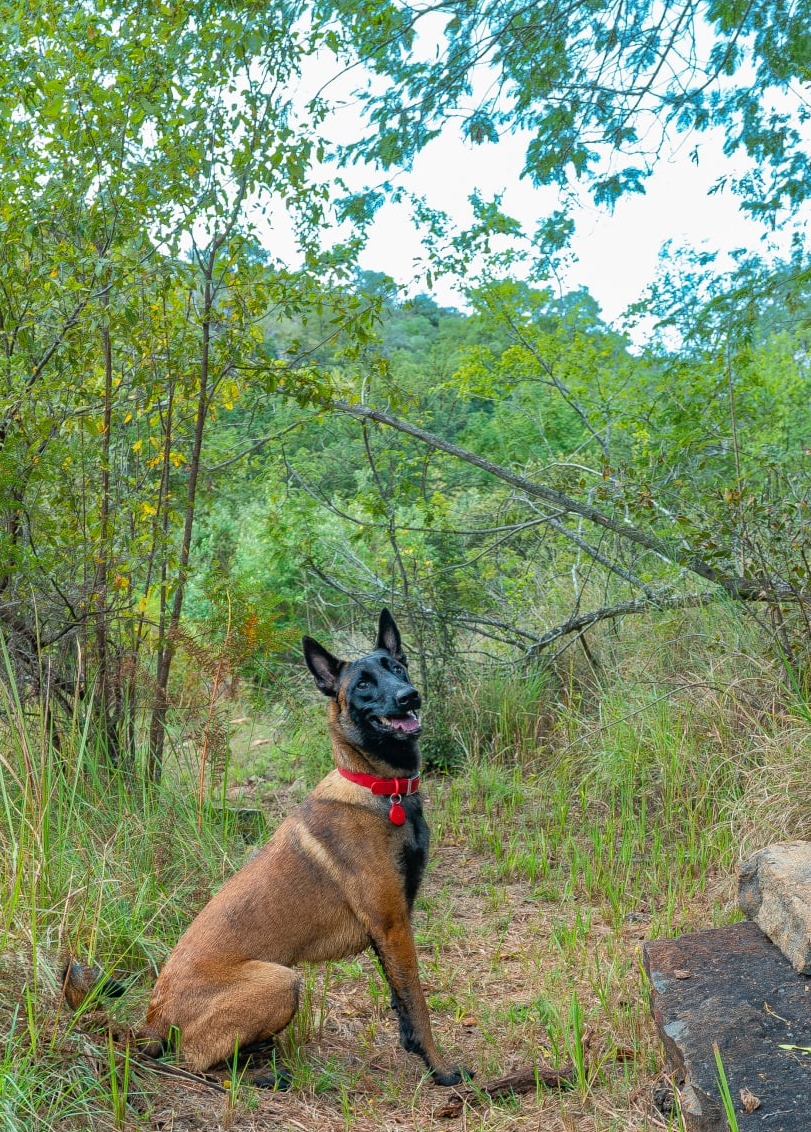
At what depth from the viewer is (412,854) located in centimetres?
358

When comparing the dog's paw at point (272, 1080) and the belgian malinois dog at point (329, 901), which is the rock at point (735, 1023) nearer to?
the belgian malinois dog at point (329, 901)

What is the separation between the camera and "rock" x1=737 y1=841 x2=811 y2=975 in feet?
10.4

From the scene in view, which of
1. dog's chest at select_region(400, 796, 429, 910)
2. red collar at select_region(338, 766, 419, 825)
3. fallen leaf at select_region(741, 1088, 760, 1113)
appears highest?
red collar at select_region(338, 766, 419, 825)

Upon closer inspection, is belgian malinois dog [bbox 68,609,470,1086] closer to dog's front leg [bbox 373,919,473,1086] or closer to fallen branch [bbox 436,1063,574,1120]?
dog's front leg [bbox 373,919,473,1086]

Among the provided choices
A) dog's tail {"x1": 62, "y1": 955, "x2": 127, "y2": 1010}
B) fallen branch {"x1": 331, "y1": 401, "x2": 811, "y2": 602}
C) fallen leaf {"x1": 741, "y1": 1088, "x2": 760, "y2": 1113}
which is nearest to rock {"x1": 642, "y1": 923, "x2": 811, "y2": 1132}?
fallen leaf {"x1": 741, "y1": 1088, "x2": 760, "y2": 1113}

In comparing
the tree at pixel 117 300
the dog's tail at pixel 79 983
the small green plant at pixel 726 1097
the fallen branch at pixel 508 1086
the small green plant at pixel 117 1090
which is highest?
the tree at pixel 117 300

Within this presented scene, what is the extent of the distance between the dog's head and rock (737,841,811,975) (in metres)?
1.38

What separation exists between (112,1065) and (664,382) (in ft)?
22.7

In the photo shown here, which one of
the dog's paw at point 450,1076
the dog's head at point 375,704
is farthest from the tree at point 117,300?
the dog's paw at point 450,1076

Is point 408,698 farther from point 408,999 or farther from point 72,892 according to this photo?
point 72,892

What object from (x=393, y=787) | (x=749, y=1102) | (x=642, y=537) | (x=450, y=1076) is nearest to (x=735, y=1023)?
(x=749, y=1102)

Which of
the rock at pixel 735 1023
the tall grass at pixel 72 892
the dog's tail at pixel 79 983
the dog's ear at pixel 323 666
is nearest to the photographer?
the rock at pixel 735 1023

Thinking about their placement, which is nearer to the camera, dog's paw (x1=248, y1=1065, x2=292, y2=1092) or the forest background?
dog's paw (x1=248, y1=1065, x2=292, y2=1092)

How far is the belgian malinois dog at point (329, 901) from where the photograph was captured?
10.2 ft
